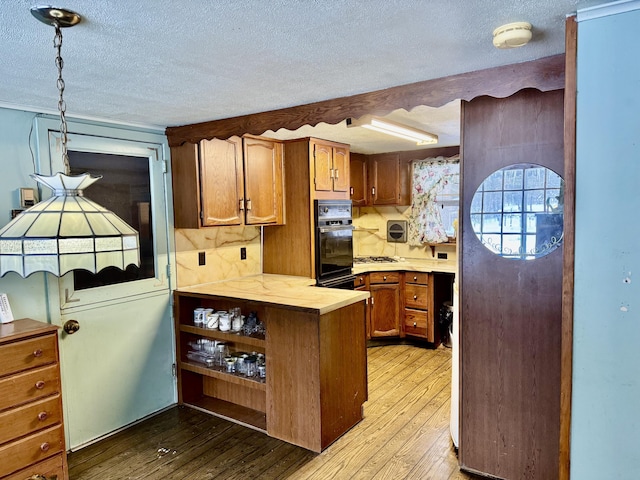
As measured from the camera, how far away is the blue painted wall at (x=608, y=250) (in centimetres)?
136

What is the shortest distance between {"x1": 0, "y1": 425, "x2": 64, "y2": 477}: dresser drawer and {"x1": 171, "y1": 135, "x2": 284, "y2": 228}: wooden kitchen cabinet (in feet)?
5.21

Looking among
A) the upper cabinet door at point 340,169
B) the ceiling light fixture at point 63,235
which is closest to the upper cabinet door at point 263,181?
the upper cabinet door at point 340,169

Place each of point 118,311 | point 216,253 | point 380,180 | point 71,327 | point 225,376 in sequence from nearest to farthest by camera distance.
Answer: point 71,327
point 118,311
point 225,376
point 216,253
point 380,180

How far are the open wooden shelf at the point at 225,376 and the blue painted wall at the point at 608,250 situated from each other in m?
2.10

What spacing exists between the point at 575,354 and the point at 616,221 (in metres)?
0.45

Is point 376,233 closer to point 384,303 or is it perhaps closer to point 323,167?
point 384,303

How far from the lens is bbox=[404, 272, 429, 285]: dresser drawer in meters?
4.73

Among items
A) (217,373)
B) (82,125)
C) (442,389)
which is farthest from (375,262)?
(82,125)

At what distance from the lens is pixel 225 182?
3.49m

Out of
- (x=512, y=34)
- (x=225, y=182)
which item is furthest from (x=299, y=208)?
(x=512, y=34)

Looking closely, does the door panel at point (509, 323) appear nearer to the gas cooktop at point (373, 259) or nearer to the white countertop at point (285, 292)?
the white countertop at point (285, 292)

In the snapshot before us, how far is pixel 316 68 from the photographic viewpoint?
198cm

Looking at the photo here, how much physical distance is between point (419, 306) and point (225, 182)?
2.55 meters

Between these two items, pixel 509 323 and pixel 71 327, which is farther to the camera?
pixel 71 327
